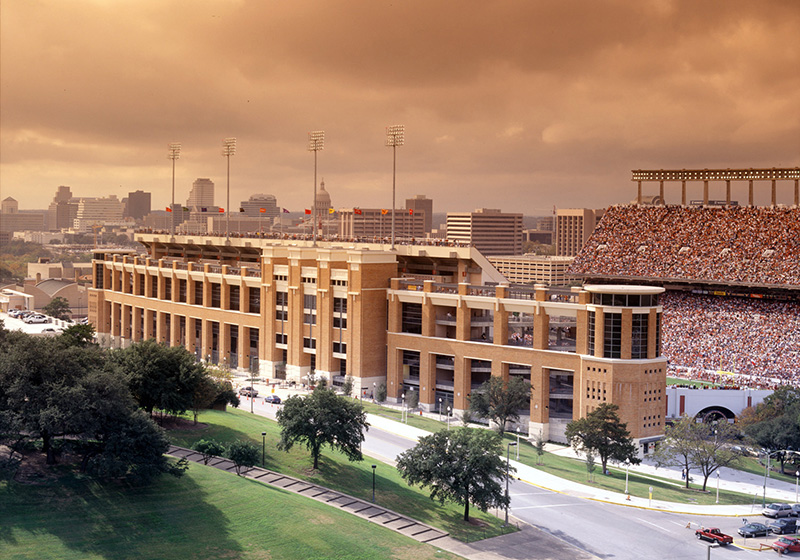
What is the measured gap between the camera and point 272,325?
106750 mm

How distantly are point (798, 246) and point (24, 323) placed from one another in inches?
4393

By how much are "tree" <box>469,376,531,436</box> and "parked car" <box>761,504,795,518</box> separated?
2275 centimetres

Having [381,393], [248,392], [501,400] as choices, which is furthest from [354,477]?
[248,392]

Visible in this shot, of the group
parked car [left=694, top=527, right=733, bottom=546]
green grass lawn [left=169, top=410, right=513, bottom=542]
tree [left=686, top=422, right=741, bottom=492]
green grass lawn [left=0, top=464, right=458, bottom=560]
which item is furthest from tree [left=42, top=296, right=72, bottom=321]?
parked car [left=694, top=527, right=733, bottom=546]

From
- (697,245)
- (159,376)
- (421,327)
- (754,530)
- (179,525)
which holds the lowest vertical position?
(754,530)

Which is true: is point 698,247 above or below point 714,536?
above

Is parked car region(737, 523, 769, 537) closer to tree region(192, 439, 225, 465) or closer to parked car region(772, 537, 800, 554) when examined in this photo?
parked car region(772, 537, 800, 554)

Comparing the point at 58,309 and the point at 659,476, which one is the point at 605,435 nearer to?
the point at 659,476

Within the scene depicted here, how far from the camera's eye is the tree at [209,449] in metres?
64.7

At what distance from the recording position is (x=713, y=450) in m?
74.2

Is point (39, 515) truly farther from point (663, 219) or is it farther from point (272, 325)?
point (663, 219)

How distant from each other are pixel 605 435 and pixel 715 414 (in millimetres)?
24861

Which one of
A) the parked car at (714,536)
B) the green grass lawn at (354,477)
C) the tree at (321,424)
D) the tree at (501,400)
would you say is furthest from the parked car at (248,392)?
the parked car at (714,536)

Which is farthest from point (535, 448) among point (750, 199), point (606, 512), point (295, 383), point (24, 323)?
point (24, 323)
